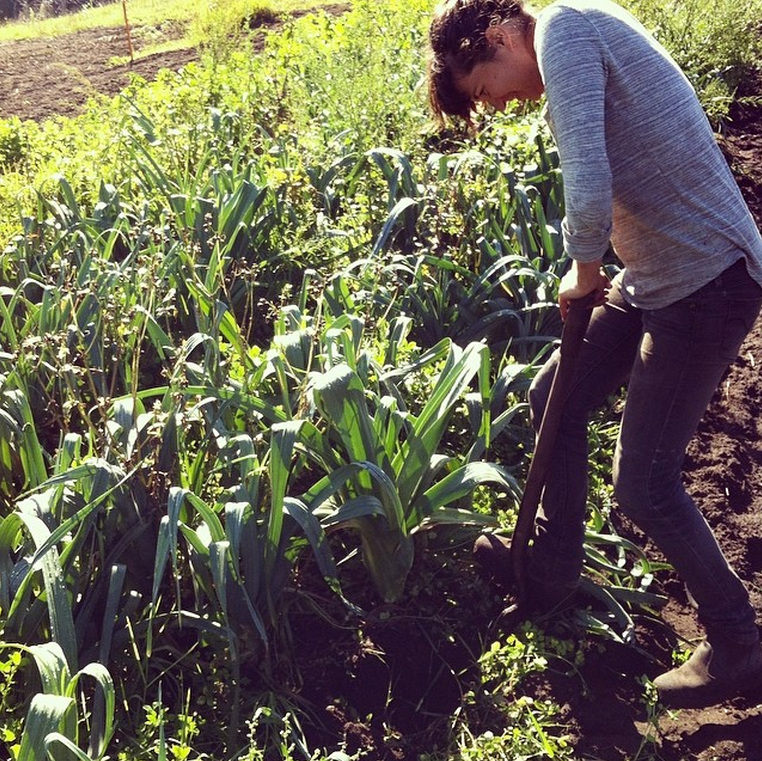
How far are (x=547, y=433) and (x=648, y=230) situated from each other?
542 mm

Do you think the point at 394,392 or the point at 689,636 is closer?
the point at 689,636

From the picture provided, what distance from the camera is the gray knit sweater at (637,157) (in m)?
1.75

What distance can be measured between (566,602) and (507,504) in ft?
1.30

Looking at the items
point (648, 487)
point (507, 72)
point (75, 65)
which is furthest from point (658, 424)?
Answer: point (75, 65)

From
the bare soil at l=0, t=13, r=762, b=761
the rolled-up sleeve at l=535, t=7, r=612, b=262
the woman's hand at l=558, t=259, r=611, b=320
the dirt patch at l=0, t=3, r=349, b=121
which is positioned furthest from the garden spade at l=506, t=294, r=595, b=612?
the dirt patch at l=0, t=3, r=349, b=121

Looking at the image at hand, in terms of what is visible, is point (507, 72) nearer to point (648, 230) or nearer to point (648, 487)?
point (648, 230)

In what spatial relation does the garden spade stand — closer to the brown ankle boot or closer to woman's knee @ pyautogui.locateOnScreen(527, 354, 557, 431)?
woman's knee @ pyautogui.locateOnScreen(527, 354, 557, 431)

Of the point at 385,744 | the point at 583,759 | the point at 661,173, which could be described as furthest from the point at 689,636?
the point at 661,173

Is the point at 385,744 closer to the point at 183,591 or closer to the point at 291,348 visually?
the point at 183,591

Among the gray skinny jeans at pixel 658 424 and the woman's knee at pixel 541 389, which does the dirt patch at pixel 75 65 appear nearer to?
the woman's knee at pixel 541 389

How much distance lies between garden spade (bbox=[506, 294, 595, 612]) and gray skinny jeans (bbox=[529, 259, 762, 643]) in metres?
0.04

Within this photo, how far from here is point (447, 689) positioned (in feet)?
7.59

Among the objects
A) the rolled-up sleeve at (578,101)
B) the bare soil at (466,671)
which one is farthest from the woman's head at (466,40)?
the bare soil at (466,671)

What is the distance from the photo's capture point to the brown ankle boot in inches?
85.0
